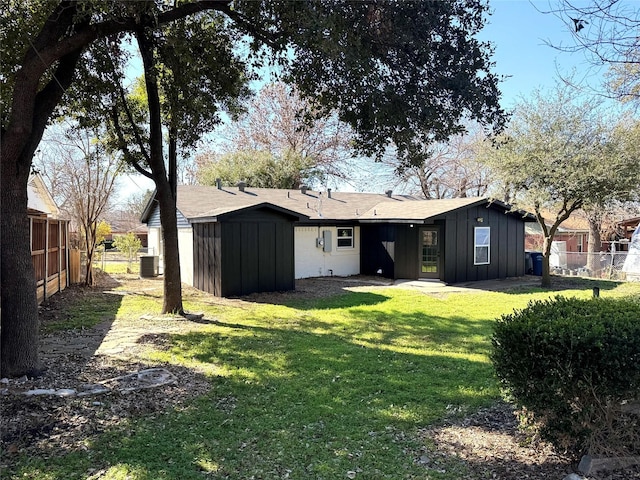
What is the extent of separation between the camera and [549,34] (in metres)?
4.06

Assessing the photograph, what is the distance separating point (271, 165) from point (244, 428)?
Answer: 2468cm

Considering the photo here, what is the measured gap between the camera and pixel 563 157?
13383mm

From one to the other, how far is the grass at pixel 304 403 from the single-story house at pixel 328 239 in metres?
3.58

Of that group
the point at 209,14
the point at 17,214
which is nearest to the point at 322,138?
the point at 209,14

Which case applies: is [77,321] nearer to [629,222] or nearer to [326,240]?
[326,240]

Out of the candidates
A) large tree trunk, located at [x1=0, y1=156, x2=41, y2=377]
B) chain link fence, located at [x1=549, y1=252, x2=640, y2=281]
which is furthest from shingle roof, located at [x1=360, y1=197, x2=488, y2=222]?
large tree trunk, located at [x1=0, y1=156, x2=41, y2=377]

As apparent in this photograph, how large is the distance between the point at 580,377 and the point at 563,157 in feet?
39.8

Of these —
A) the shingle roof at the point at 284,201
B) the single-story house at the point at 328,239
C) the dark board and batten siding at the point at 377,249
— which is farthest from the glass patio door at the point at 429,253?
the shingle roof at the point at 284,201

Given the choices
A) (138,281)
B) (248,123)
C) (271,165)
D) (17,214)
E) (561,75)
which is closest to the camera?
(561,75)

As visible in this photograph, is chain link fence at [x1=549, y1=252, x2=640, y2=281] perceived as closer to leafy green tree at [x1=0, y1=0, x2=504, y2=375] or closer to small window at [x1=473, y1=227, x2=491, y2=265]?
small window at [x1=473, y1=227, x2=491, y2=265]

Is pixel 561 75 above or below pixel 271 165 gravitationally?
below

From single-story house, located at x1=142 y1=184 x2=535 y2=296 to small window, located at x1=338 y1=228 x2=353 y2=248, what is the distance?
40 mm

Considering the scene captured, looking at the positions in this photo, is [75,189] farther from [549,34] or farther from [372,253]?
[549,34]

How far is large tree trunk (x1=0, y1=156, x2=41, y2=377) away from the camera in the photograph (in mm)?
4961
